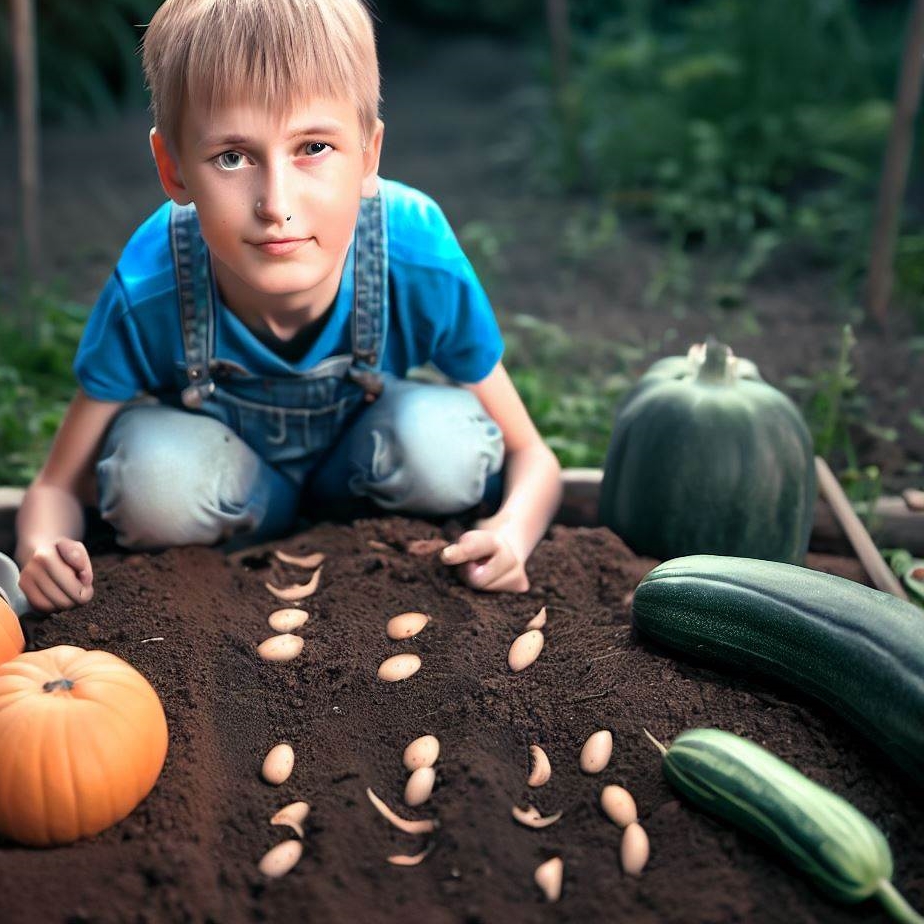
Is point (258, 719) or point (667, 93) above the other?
point (667, 93)

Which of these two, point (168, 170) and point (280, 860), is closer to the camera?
point (280, 860)

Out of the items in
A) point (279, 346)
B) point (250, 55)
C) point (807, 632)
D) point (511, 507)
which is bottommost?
point (511, 507)

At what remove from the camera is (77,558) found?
6.61 ft

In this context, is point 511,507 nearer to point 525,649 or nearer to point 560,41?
point 525,649

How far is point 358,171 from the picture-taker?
192 centimetres

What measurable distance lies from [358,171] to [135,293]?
52cm

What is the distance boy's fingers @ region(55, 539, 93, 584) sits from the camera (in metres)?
2.01

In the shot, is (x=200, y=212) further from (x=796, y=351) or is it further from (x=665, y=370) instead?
(x=796, y=351)

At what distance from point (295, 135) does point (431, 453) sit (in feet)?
2.36

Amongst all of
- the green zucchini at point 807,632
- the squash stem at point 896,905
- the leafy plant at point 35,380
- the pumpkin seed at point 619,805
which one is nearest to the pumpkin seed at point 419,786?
the pumpkin seed at point 619,805

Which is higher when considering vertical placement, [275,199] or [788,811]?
[275,199]

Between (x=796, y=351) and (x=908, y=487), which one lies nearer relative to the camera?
(x=908, y=487)

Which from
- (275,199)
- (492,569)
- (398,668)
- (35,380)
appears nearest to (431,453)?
(492,569)

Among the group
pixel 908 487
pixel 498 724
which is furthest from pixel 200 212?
pixel 908 487
